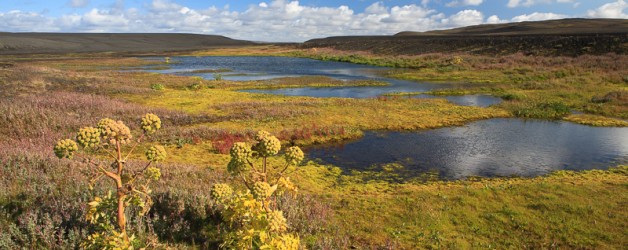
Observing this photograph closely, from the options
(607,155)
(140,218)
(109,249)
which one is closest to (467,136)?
(607,155)

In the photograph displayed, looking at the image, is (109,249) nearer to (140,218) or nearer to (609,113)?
(140,218)

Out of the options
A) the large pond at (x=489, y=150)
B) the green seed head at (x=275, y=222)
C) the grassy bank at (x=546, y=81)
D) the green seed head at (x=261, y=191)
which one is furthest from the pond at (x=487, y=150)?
the green seed head at (x=261, y=191)

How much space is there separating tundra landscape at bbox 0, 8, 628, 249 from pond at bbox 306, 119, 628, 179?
0.37 feet

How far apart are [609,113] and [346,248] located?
27328 millimetres

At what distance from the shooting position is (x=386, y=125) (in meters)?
22.8

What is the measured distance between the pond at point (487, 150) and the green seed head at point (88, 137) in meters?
11.9

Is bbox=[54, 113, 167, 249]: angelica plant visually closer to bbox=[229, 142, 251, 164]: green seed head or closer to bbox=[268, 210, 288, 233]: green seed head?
bbox=[229, 142, 251, 164]: green seed head

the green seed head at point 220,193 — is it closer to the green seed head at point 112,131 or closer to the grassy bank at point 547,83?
the green seed head at point 112,131

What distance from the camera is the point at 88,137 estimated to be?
4547 millimetres

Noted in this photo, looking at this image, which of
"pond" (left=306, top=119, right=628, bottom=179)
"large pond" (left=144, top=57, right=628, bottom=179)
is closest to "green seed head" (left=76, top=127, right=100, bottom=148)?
"pond" (left=306, top=119, right=628, bottom=179)

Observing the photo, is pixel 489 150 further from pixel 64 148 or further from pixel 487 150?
pixel 64 148

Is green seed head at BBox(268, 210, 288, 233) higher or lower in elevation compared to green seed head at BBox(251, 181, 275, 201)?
lower

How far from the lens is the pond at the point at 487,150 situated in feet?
51.6

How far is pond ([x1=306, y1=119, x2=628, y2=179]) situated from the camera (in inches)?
620
